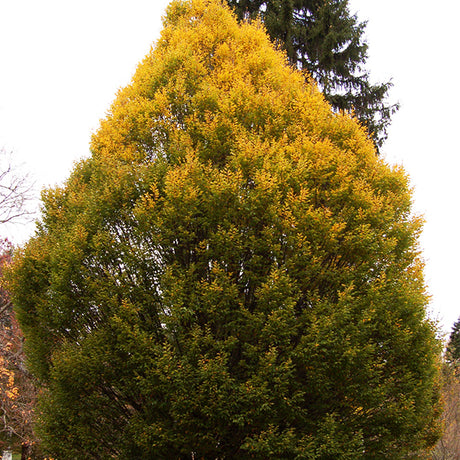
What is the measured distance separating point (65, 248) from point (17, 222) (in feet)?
29.2

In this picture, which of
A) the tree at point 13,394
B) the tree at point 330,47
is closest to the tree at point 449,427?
the tree at point 330,47

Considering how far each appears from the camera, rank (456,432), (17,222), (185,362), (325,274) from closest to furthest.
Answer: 1. (185,362)
2. (325,274)
3. (17,222)
4. (456,432)

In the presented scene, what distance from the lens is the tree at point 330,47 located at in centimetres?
1502

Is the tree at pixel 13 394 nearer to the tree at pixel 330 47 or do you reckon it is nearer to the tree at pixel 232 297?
the tree at pixel 232 297

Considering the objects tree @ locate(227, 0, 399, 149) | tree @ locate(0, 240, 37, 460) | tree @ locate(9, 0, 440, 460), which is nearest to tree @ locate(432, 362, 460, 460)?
tree @ locate(9, 0, 440, 460)

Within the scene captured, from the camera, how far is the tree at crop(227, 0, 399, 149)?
49.3ft

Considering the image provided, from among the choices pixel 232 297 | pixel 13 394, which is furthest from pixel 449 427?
pixel 13 394

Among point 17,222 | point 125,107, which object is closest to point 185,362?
point 125,107

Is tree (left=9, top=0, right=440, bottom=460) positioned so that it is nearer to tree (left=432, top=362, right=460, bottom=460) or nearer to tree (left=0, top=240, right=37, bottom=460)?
Answer: tree (left=0, top=240, right=37, bottom=460)

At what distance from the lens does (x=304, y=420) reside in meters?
6.69

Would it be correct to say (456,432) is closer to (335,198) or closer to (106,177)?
(335,198)

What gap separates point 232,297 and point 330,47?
479 inches

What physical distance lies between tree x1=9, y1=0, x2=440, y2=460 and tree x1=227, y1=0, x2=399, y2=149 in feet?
23.1

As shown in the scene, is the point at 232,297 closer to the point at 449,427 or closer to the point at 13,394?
the point at 13,394
